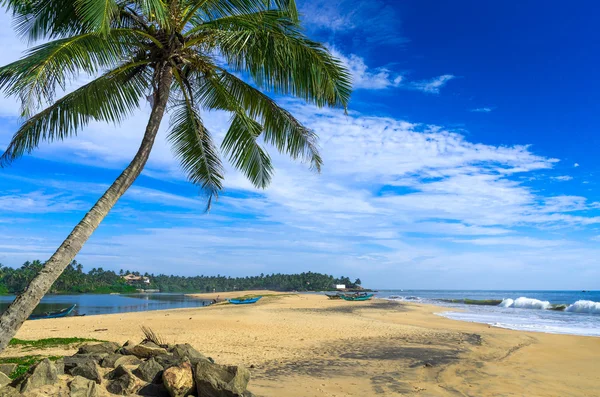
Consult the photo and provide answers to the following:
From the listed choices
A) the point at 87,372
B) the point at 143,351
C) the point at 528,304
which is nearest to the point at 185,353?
the point at 143,351

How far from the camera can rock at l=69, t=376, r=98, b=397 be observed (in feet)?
15.1

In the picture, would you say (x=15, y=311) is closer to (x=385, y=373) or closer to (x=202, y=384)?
(x=202, y=384)

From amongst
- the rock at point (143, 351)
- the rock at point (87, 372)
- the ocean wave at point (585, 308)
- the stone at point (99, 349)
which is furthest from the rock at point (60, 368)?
the ocean wave at point (585, 308)

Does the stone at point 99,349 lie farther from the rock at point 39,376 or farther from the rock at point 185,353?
the rock at point 39,376

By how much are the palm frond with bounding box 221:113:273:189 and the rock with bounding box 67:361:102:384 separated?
4.68 metres

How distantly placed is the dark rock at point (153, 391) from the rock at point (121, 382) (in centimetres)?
11

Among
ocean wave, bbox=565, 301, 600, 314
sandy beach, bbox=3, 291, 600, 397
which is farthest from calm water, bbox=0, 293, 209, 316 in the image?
ocean wave, bbox=565, 301, 600, 314

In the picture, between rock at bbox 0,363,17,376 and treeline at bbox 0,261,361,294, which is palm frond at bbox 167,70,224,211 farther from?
treeline at bbox 0,261,361,294

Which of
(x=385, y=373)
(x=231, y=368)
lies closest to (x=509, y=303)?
(x=385, y=373)

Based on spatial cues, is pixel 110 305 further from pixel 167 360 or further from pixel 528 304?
pixel 167 360

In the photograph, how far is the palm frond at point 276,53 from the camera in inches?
264

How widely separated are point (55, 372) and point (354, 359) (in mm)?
7455

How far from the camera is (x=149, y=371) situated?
561cm

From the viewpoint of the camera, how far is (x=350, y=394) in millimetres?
7199
